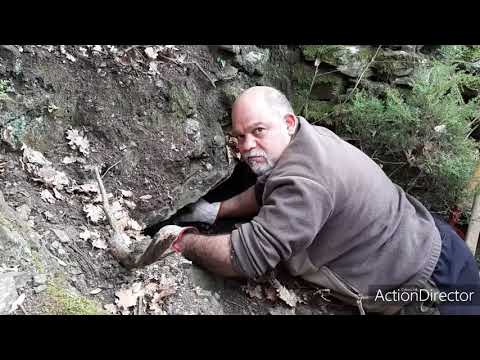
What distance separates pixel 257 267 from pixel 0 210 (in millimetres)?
1832

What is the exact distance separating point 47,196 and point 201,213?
65.6 inches

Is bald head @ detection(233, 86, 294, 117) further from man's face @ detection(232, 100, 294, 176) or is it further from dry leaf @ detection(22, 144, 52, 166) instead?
dry leaf @ detection(22, 144, 52, 166)

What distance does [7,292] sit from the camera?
2135mm

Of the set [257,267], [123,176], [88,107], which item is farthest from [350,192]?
[88,107]

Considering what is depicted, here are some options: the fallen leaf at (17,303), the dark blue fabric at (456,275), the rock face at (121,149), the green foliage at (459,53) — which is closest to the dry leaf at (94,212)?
the rock face at (121,149)

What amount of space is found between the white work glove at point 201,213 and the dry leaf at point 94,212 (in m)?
1.06

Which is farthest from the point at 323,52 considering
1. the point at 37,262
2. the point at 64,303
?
the point at 64,303

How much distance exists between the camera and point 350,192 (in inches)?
134

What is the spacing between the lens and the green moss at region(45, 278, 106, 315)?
226cm

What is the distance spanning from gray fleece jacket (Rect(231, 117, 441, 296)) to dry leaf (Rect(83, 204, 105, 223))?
1113mm

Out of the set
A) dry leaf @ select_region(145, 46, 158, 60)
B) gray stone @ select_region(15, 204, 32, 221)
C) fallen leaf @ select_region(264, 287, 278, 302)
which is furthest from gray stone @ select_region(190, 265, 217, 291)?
dry leaf @ select_region(145, 46, 158, 60)

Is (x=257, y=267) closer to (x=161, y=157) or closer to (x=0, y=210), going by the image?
(x=161, y=157)

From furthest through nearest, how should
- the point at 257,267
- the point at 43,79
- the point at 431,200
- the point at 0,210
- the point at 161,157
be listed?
1. the point at 431,200
2. the point at 161,157
3. the point at 43,79
4. the point at 257,267
5. the point at 0,210

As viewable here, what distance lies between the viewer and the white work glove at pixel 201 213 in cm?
443
